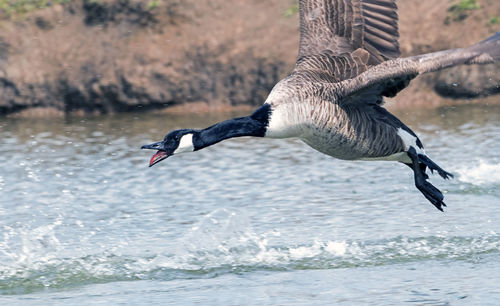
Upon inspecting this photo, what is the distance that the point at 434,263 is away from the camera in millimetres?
7238

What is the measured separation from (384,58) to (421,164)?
889 millimetres

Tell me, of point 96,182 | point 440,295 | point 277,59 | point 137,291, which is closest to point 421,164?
point 440,295

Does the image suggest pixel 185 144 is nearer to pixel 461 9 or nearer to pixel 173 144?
pixel 173 144

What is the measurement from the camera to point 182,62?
45.0 ft

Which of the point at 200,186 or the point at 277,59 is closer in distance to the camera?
the point at 200,186

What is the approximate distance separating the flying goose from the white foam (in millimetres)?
1955

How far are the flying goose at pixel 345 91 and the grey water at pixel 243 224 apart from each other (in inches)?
31.3

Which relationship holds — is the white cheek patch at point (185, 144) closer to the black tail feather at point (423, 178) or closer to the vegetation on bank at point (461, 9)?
the black tail feather at point (423, 178)

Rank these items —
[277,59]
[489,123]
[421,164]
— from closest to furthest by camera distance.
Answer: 1. [421,164]
2. [489,123]
3. [277,59]

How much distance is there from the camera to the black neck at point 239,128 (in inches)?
257

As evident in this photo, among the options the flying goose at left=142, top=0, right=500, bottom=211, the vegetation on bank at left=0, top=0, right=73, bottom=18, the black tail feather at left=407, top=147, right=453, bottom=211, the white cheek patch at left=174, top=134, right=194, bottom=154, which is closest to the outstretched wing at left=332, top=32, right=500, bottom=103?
the flying goose at left=142, top=0, right=500, bottom=211

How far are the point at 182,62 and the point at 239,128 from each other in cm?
725

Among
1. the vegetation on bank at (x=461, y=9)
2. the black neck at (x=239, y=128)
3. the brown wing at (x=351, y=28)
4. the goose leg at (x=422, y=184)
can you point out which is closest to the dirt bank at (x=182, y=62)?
the vegetation on bank at (x=461, y=9)

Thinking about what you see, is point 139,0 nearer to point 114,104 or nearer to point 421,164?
point 114,104
